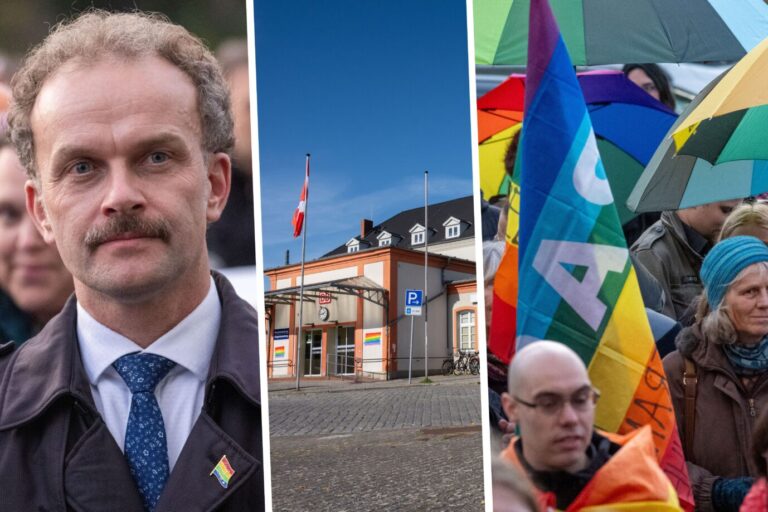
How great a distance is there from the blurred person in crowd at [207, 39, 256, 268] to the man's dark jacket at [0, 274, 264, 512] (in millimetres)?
222

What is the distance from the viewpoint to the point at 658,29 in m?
2.32

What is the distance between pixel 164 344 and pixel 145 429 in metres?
0.23

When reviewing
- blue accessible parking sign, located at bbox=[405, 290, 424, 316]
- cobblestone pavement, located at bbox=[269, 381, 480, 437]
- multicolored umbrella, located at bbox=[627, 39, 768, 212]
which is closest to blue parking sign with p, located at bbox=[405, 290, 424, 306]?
blue accessible parking sign, located at bbox=[405, 290, 424, 316]

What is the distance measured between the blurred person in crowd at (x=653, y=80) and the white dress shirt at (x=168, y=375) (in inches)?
66.2

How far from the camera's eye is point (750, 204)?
213cm

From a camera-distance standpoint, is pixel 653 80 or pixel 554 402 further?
pixel 653 80

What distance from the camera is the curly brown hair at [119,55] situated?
1872 mm

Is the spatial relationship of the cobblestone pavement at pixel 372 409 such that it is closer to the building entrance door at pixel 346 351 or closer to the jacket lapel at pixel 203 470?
the building entrance door at pixel 346 351

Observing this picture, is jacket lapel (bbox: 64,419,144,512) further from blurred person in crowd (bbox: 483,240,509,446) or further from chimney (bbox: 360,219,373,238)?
chimney (bbox: 360,219,373,238)

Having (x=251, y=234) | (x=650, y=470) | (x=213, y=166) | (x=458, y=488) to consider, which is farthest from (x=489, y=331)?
(x=458, y=488)

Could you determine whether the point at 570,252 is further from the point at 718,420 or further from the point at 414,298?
the point at 414,298

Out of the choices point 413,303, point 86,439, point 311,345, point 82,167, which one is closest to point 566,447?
point 86,439

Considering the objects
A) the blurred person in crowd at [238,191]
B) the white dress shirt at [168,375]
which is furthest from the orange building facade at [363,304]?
the white dress shirt at [168,375]

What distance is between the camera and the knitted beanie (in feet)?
6.36
